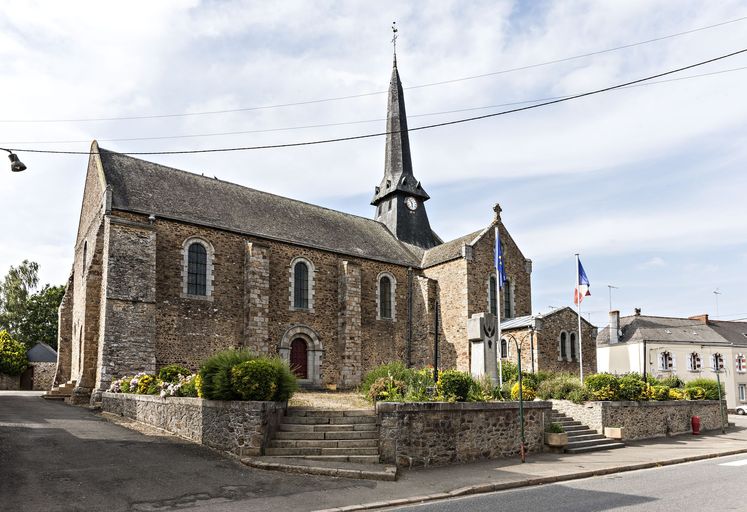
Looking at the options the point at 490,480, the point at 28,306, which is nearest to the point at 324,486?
the point at 490,480

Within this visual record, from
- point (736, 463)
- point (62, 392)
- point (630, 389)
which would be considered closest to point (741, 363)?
point (630, 389)

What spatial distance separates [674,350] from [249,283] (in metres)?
32.1

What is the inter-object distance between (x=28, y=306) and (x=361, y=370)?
32.8m

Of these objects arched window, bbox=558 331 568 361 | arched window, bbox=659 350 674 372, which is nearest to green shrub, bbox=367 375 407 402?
arched window, bbox=558 331 568 361

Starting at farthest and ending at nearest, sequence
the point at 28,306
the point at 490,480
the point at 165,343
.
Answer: the point at 28,306 → the point at 165,343 → the point at 490,480

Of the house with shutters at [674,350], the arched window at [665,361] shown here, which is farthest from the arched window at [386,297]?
the arched window at [665,361]

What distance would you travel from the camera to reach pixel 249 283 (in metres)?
22.2

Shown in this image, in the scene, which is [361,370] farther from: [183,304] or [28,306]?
[28,306]

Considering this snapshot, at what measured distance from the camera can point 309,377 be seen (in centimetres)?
2395

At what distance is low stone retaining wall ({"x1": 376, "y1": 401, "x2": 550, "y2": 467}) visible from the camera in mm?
11953

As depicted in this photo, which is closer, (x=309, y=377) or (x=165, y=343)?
(x=165, y=343)

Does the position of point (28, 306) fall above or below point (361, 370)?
above

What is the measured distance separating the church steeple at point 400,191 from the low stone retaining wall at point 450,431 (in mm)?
18744

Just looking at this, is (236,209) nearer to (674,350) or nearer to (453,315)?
(453,315)
